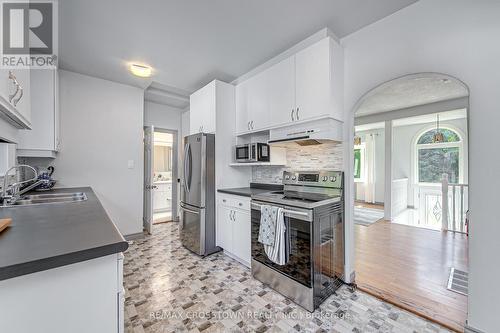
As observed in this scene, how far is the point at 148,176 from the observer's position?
3.95 meters

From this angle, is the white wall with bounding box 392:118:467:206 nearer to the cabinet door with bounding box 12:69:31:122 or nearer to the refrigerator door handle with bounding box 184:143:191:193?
the refrigerator door handle with bounding box 184:143:191:193

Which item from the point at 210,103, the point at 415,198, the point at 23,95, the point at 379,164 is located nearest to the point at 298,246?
the point at 210,103

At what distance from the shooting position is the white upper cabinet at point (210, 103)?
3.09 metres

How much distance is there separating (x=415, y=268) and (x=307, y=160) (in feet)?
6.18

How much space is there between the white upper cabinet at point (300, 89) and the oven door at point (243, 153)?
11.3 inches

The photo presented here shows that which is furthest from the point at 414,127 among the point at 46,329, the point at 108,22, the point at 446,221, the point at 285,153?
the point at 46,329

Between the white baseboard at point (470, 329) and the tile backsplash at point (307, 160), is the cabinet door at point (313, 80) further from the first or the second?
the white baseboard at point (470, 329)

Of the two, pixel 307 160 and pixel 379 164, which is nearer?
pixel 307 160

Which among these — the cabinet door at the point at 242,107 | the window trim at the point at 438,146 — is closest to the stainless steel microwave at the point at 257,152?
the cabinet door at the point at 242,107

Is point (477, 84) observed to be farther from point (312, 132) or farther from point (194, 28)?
point (194, 28)

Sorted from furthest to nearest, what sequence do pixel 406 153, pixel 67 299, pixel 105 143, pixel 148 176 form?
pixel 406 153 < pixel 148 176 < pixel 105 143 < pixel 67 299

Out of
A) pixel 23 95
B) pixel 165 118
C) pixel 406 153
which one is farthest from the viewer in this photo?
pixel 406 153
